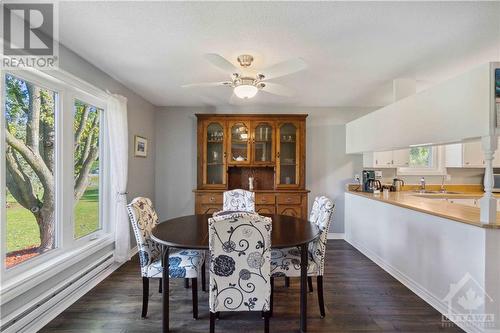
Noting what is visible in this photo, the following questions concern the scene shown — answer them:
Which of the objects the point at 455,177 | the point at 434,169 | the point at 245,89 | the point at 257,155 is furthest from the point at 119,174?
the point at 455,177

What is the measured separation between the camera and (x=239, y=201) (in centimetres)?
319

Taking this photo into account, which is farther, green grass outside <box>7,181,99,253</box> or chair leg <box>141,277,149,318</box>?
chair leg <box>141,277,149,318</box>

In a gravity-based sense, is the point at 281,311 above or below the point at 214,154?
below

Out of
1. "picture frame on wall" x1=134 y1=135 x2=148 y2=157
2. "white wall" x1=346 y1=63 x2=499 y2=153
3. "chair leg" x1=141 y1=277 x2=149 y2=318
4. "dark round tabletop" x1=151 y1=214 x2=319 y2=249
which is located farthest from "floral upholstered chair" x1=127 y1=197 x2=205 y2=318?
"white wall" x1=346 y1=63 x2=499 y2=153

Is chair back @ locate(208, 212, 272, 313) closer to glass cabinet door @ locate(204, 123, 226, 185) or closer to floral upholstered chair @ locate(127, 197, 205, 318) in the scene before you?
floral upholstered chair @ locate(127, 197, 205, 318)

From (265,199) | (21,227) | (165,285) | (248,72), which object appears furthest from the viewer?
(265,199)

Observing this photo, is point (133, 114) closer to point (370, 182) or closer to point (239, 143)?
point (239, 143)

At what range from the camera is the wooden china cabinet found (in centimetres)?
400

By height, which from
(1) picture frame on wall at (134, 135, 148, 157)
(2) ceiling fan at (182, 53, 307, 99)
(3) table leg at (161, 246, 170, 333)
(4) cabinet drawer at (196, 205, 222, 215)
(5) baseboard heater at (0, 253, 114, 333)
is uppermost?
(2) ceiling fan at (182, 53, 307, 99)

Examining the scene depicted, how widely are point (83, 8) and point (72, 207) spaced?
71.5 inches

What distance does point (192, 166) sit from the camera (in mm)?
4457

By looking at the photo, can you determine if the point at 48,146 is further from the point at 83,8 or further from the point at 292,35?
the point at 292,35

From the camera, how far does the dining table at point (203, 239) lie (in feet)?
5.97

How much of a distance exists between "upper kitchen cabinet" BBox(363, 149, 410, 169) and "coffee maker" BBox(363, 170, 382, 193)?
254mm
